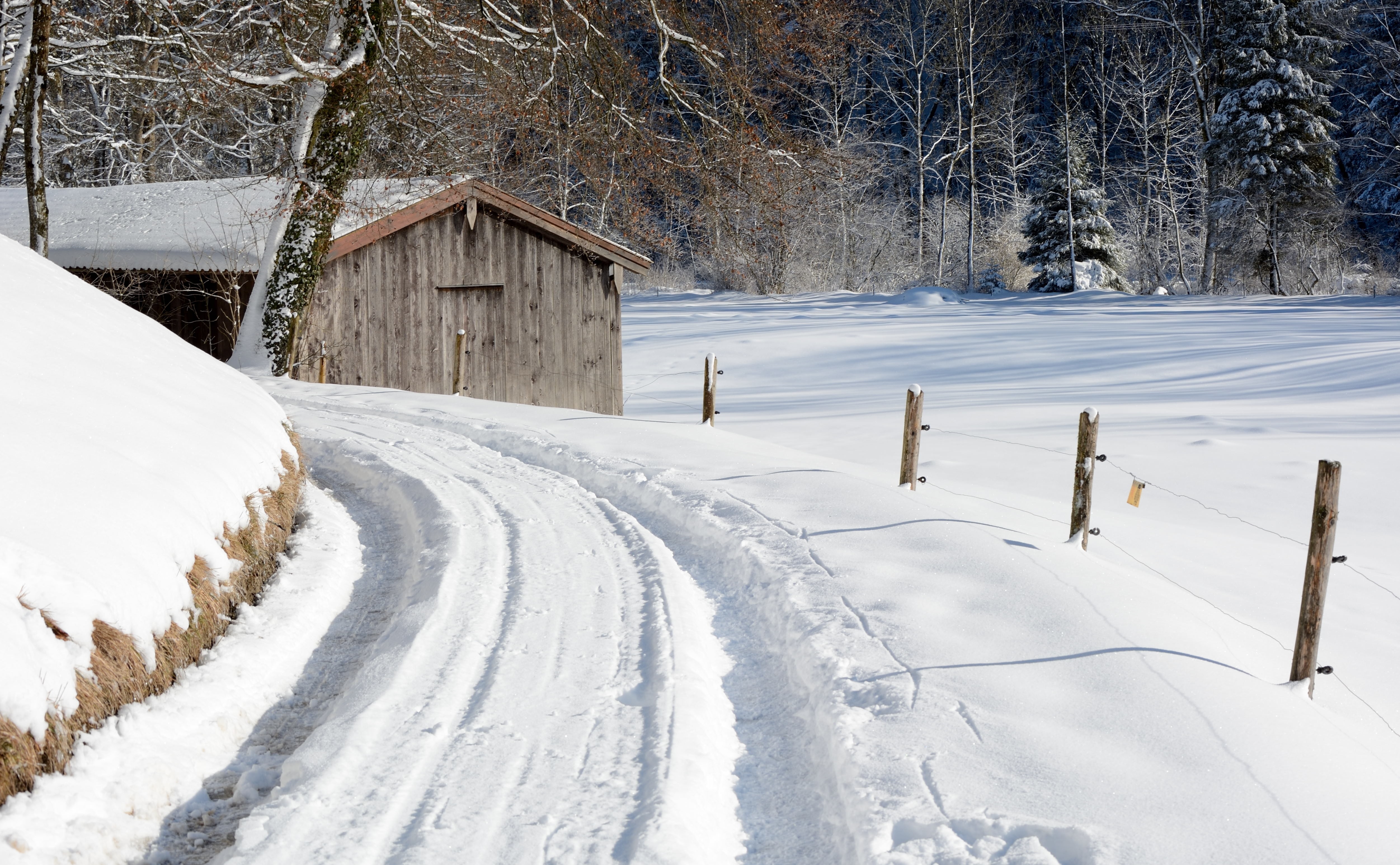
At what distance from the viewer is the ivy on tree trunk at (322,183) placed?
12.0 m

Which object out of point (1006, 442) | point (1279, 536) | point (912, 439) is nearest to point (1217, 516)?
point (1006, 442)

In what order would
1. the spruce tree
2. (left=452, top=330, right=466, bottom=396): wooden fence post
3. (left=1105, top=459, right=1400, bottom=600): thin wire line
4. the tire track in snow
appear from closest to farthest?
the tire track in snow
(left=1105, top=459, right=1400, bottom=600): thin wire line
(left=452, top=330, right=466, bottom=396): wooden fence post
the spruce tree

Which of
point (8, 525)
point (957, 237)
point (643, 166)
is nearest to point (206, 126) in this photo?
point (643, 166)

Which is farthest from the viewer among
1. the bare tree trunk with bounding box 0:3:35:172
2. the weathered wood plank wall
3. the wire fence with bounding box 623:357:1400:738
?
the weathered wood plank wall

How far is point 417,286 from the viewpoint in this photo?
14711mm

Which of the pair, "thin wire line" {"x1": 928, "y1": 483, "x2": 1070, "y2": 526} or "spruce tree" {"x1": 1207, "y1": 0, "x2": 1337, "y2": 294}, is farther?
"spruce tree" {"x1": 1207, "y1": 0, "x2": 1337, "y2": 294}

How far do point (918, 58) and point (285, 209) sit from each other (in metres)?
28.1

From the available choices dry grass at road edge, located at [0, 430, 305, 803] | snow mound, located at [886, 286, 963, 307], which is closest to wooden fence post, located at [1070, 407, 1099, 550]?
dry grass at road edge, located at [0, 430, 305, 803]

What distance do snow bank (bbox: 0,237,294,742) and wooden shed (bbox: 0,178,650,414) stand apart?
330 inches

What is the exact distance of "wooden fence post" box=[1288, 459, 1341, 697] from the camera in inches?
178

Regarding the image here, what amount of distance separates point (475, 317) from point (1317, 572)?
41.3ft

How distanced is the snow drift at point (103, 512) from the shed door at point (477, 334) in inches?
358

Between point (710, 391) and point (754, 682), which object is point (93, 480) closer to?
point (754, 682)

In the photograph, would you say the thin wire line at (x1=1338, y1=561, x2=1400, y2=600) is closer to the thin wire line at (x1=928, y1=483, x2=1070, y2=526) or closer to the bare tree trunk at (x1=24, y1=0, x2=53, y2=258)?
the thin wire line at (x1=928, y1=483, x2=1070, y2=526)
